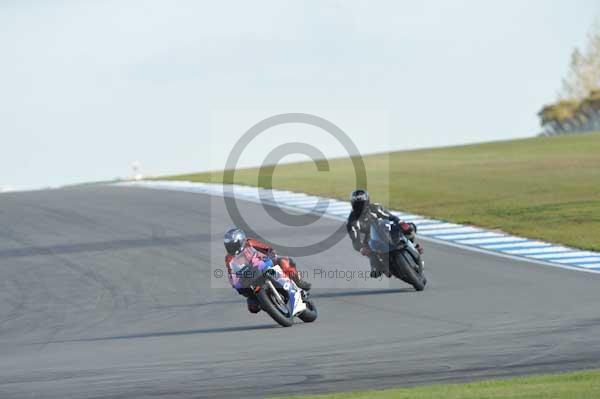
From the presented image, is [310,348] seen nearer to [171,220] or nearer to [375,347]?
[375,347]

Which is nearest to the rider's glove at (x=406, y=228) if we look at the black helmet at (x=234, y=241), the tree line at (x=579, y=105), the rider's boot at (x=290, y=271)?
the rider's boot at (x=290, y=271)

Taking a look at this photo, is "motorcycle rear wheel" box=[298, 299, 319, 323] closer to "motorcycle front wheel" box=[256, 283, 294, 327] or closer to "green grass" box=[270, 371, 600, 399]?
"motorcycle front wheel" box=[256, 283, 294, 327]

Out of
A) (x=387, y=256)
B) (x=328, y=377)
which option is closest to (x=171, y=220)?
(x=387, y=256)

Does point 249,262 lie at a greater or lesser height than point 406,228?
lesser

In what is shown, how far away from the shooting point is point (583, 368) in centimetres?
1111

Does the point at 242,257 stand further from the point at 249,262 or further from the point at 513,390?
the point at 513,390

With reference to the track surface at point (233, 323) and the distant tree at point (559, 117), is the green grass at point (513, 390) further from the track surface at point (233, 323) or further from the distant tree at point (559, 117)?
the distant tree at point (559, 117)

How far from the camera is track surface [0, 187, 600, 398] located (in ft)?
38.9

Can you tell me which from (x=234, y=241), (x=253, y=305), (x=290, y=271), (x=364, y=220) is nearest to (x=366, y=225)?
(x=364, y=220)

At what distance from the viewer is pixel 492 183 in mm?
41531

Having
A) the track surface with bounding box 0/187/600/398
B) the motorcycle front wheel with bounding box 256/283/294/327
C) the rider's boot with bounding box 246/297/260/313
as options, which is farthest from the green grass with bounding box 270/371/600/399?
the rider's boot with bounding box 246/297/260/313

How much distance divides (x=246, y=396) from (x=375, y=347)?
317cm

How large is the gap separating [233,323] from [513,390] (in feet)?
26.9

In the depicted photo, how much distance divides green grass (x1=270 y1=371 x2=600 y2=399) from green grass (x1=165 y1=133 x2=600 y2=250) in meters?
14.7
